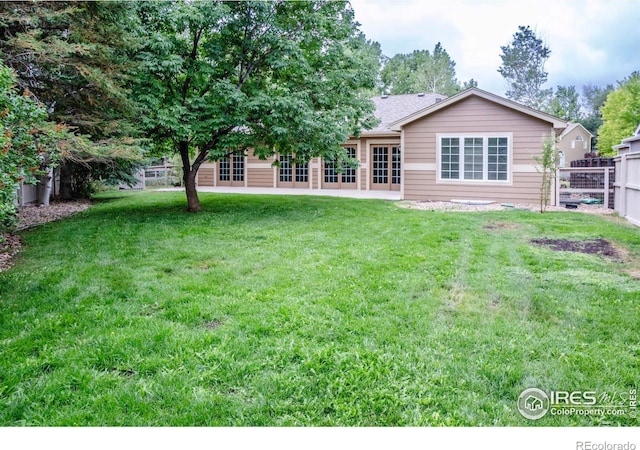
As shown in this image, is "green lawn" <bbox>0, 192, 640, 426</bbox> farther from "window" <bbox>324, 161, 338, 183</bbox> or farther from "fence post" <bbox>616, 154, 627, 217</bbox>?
"window" <bbox>324, 161, 338, 183</bbox>

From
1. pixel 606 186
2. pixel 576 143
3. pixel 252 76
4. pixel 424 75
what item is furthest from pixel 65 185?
pixel 576 143

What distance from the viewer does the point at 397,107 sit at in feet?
54.5

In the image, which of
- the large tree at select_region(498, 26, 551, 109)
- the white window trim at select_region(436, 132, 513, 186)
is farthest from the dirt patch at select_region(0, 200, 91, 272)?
the large tree at select_region(498, 26, 551, 109)

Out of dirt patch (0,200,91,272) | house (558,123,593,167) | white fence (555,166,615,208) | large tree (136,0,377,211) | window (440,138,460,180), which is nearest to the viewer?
dirt patch (0,200,91,272)

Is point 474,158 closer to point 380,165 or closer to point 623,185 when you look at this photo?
point 623,185

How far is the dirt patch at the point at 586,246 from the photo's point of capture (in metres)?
5.25

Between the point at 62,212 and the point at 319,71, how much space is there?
635 centimetres

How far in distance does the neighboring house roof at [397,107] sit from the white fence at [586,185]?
18.3ft

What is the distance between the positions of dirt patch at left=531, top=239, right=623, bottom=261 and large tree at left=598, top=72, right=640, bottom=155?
1862 centimetres

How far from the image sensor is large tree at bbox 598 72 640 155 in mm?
20922

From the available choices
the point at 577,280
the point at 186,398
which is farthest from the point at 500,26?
the point at 186,398

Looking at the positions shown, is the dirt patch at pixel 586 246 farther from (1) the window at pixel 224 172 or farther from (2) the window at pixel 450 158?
(1) the window at pixel 224 172

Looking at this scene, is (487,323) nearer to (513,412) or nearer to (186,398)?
(513,412)

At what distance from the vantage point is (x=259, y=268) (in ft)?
Answer: 15.4
